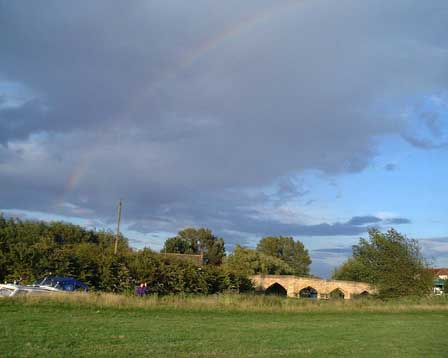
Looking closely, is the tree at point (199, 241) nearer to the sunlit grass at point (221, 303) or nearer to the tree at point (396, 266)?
the tree at point (396, 266)

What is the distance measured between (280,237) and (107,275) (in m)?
90.2

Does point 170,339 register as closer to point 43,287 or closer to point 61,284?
point 43,287

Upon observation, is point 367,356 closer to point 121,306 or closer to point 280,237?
point 121,306

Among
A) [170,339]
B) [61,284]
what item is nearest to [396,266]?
[61,284]

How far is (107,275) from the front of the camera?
36.6 metres

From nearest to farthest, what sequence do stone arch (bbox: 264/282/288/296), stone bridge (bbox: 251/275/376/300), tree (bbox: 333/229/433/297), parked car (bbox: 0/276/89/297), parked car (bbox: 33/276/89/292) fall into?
1. parked car (bbox: 0/276/89/297)
2. parked car (bbox: 33/276/89/292)
3. tree (bbox: 333/229/433/297)
4. stone bridge (bbox: 251/275/376/300)
5. stone arch (bbox: 264/282/288/296)

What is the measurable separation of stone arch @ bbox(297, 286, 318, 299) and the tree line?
8.50 m

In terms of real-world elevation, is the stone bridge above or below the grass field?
above

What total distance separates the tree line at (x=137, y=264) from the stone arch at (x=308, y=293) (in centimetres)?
850

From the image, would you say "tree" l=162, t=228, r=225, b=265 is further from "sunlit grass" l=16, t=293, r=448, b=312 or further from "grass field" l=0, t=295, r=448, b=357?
"grass field" l=0, t=295, r=448, b=357

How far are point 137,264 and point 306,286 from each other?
40628mm

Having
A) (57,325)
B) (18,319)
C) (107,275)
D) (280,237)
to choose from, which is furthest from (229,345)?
(280,237)

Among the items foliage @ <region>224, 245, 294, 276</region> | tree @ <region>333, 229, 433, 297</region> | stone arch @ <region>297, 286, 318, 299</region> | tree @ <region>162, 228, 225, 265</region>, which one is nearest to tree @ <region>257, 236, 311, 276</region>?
tree @ <region>162, 228, 225, 265</region>

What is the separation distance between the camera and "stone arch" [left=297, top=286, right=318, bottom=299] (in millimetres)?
74188
